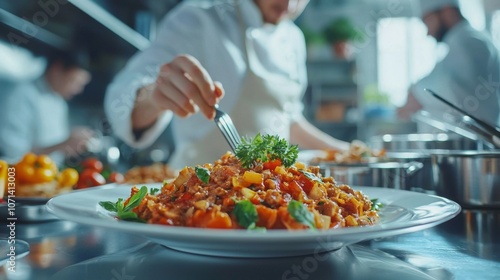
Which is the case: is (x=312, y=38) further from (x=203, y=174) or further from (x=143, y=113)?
(x=203, y=174)

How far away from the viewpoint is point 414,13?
759 cm

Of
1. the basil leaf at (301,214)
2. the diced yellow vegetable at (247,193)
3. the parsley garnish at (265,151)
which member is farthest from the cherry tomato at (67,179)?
the basil leaf at (301,214)

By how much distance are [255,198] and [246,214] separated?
2.9 inches

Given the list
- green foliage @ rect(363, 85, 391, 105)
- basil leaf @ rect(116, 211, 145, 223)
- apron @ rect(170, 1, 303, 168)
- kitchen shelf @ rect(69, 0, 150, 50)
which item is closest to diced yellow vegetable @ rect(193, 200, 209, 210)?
basil leaf @ rect(116, 211, 145, 223)

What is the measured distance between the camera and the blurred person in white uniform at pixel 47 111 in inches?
122

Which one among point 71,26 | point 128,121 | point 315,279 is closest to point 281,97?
point 128,121

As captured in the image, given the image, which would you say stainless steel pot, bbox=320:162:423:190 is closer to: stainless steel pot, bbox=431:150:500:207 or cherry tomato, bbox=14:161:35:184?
stainless steel pot, bbox=431:150:500:207

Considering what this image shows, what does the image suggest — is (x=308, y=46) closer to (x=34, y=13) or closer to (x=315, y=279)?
(x=34, y=13)

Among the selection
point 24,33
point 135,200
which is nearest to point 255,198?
point 135,200

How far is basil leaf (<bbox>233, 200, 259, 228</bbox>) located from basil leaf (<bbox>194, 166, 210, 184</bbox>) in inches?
6.8

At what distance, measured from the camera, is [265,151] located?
938 mm

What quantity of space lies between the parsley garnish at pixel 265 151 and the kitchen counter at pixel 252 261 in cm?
23

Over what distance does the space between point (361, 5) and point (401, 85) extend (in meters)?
1.55

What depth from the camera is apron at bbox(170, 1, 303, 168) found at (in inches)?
85.3
